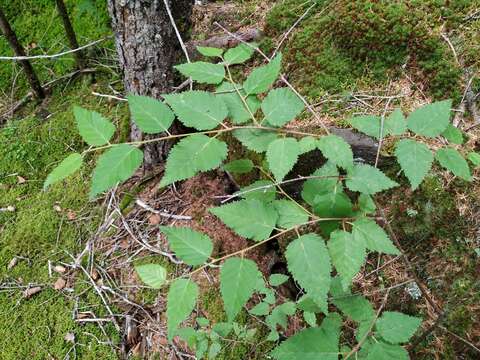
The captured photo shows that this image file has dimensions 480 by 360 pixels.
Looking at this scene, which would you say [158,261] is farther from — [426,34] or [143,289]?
[426,34]

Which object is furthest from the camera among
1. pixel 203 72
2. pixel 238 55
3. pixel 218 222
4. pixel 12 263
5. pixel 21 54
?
pixel 21 54

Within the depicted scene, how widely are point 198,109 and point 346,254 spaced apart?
0.58 metres

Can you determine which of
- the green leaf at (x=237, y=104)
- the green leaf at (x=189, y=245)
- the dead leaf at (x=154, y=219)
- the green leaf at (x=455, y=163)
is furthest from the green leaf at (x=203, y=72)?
the dead leaf at (x=154, y=219)

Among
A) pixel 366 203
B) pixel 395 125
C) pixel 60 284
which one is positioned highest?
pixel 395 125

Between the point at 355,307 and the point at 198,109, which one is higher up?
the point at 198,109

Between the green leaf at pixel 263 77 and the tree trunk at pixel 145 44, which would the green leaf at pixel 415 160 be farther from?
the tree trunk at pixel 145 44

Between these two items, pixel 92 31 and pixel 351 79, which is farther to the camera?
pixel 92 31

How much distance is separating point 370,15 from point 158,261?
1948 mm

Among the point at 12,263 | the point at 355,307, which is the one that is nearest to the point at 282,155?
the point at 355,307

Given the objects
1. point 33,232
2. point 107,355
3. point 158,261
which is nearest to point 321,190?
point 158,261

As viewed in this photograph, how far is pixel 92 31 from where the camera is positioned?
3.49 meters

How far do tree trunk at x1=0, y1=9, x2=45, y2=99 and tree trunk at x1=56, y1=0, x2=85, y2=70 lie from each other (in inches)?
14.5

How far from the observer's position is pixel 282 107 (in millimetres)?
1164

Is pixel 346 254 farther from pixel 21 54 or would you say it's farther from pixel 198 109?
pixel 21 54
